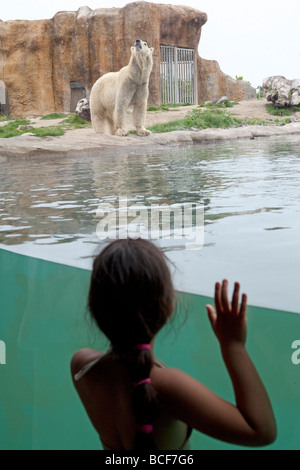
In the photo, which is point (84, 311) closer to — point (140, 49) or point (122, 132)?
point (122, 132)

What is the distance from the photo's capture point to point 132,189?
4121 mm

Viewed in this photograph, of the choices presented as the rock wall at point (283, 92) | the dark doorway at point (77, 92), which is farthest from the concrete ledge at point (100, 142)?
the dark doorway at point (77, 92)

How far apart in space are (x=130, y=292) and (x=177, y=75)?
20524 millimetres

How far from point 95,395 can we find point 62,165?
5.66 meters

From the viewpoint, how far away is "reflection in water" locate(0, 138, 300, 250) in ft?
9.26

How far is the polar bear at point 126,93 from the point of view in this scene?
9.95 metres

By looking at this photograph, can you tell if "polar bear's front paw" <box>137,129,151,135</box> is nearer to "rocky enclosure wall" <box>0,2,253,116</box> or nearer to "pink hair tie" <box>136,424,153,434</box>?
"rocky enclosure wall" <box>0,2,253,116</box>

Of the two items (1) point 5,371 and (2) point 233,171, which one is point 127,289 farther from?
(2) point 233,171

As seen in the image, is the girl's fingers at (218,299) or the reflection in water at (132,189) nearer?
the girl's fingers at (218,299)

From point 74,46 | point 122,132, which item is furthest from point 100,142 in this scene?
point 74,46

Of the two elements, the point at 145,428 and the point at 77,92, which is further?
the point at 77,92
